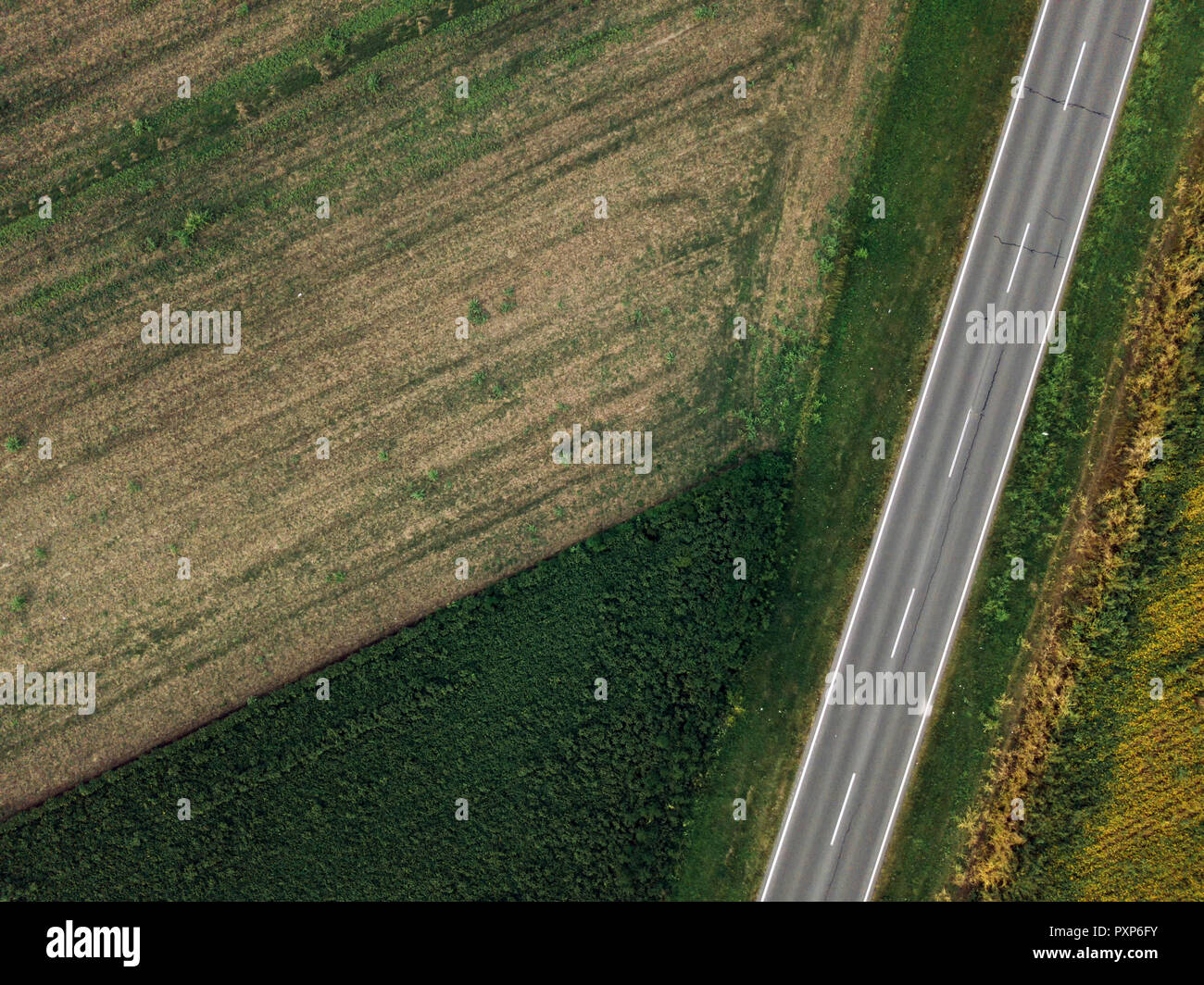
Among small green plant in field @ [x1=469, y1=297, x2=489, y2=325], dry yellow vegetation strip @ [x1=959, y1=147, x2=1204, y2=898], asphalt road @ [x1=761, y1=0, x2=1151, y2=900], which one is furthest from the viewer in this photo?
small green plant in field @ [x1=469, y1=297, x2=489, y2=325]

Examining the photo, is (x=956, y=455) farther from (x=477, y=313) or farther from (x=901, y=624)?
(x=477, y=313)

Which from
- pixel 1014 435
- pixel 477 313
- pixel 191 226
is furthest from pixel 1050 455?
pixel 191 226

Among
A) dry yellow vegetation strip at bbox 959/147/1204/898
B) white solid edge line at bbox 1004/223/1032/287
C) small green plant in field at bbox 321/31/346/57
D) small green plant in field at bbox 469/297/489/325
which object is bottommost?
dry yellow vegetation strip at bbox 959/147/1204/898

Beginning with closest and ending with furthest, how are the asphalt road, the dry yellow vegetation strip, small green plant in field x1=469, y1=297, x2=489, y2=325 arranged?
the dry yellow vegetation strip
the asphalt road
small green plant in field x1=469, y1=297, x2=489, y2=325

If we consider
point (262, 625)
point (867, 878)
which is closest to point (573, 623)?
point (262, 625)

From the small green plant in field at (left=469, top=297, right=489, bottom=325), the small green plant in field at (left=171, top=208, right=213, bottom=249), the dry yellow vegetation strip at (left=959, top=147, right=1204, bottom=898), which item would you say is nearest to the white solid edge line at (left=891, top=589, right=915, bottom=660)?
the dry yellow vegetation strip at (left=959, top=147, right=1204, bottom=898)

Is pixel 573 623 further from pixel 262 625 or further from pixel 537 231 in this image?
pixel 537 231

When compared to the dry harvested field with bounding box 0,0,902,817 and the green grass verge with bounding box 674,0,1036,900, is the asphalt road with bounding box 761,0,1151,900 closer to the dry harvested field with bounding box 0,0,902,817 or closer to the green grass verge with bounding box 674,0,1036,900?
the green grass verge with bounding box 674,0,1036,900
